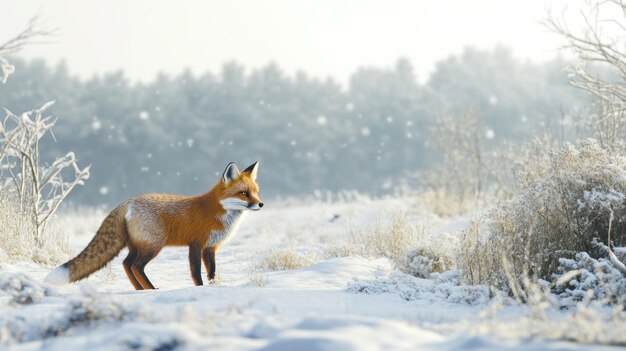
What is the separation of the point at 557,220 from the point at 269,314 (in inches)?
130

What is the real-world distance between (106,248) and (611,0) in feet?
18.1

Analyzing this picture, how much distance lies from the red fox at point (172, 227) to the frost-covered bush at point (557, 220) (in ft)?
7.12

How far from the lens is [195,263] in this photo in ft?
20.4

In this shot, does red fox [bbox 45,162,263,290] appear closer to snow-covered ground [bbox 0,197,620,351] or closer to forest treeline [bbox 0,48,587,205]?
snow-covered ground [bbox 0,197,620,351]

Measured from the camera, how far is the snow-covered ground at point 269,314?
3408 millimetres

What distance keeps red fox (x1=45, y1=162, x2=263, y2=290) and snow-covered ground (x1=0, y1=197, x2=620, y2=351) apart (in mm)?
486

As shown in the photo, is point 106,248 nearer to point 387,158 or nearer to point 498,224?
point 498,224

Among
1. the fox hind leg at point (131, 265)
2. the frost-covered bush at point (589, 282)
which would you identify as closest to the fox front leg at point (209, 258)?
the fox hind leg at point (131, 265)

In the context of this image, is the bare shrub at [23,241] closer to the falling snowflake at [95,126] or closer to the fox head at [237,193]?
the fox head at [237,193]

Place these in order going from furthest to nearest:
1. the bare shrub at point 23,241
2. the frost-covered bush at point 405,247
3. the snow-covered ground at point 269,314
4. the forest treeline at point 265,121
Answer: the forest treeline at point 265,121 < the bare shrub at point 23,241 < the frost-covered bush at point 405,247 < the snow-covered ground at point 269,314

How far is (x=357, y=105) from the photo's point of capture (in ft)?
131

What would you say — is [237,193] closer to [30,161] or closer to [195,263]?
[195,263]

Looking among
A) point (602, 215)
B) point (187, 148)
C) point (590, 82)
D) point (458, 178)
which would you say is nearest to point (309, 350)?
point (602, 215)

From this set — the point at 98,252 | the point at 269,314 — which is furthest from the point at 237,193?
the point at 269,314
